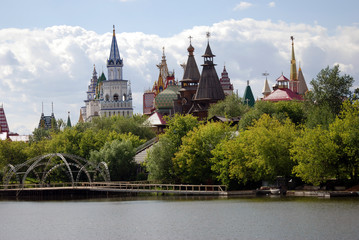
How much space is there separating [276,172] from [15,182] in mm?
49618

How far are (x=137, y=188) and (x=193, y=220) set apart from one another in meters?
32.0

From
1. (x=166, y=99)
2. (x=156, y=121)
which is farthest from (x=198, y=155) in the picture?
(x=166, y=99)

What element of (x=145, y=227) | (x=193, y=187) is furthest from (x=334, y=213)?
(x=193, y=187)

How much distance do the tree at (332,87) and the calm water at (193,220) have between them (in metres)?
25.9

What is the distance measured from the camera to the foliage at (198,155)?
8975 cm

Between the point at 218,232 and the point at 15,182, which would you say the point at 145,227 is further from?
the point at 15,182

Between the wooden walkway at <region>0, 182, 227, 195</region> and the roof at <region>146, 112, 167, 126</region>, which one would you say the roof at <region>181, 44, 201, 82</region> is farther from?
the wooden walkway at <region>0, 182, 227, 195</region>

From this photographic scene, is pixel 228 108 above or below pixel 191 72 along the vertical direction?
below

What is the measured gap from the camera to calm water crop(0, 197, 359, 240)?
55125 mm

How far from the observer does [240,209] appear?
68688mm

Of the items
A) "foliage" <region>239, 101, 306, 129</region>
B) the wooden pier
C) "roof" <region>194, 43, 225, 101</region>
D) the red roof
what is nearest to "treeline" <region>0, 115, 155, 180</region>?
the wooden pier

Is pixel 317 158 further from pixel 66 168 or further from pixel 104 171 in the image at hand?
pixel 66 168

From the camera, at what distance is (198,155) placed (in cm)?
9050

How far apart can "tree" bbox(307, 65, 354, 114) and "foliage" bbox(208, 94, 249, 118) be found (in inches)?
923
